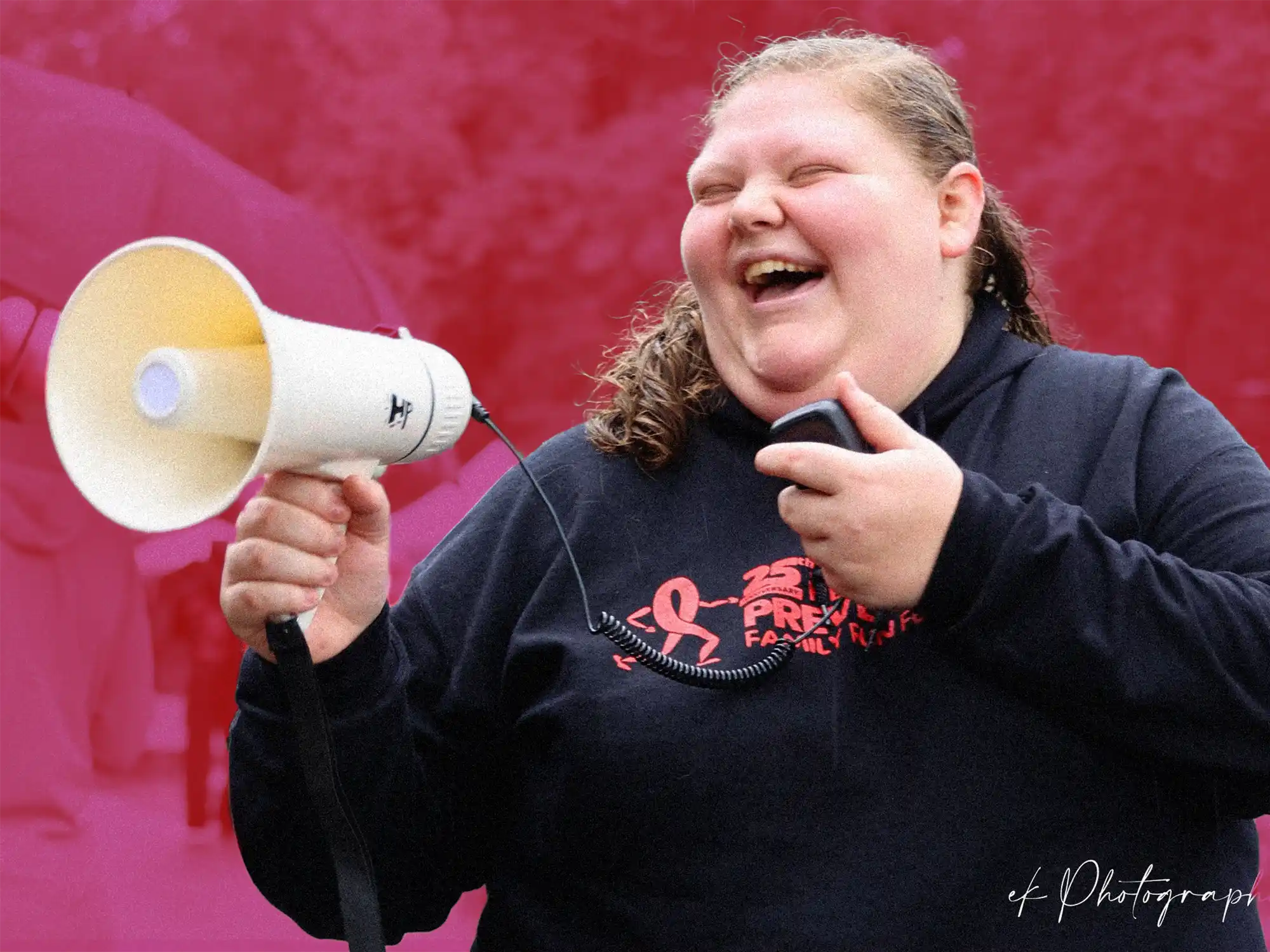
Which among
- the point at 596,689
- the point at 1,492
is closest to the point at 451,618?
the point at 596,689

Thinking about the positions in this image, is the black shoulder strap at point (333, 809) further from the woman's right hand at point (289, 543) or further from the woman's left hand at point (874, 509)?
the woman's left hand at point (874, 509)

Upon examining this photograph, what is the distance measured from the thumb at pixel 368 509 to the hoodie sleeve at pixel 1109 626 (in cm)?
51

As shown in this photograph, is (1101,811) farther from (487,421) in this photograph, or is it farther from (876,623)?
(487,421)

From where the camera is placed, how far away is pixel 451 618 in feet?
4.90

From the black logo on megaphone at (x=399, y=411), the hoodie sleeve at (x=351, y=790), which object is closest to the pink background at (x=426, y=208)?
the hoodie sleeve at (x=351, y=790)

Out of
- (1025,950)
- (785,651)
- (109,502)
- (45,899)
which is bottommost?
(45,899)

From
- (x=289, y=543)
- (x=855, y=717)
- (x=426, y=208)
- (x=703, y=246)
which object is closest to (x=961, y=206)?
(x=703, y=246)

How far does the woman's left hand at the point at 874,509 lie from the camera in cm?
106

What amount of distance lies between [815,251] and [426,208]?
1.33 metres

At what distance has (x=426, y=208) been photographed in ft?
8.37

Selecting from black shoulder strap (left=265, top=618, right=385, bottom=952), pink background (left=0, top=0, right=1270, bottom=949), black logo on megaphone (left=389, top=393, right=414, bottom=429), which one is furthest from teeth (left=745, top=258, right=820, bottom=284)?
pink background (left=0, top=0, right=1270, bottom=949)

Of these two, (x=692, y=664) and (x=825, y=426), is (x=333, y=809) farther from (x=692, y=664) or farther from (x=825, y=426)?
(x=825, y=426)

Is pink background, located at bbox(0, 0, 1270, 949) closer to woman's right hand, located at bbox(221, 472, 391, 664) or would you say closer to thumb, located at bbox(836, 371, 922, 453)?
woman's right hand, located at bbox(221, 472, 391, 664)

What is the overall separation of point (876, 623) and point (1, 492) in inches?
70.1
